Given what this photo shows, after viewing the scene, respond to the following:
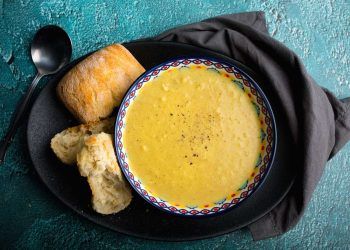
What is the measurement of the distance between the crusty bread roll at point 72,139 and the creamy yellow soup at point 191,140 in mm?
139

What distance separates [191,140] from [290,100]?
0.49 meters

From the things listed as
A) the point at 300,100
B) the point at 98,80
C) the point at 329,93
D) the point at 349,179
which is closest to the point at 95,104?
the point at 98,80

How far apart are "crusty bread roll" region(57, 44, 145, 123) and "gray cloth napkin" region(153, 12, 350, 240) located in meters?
0.27

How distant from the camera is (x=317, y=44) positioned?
2.30 m

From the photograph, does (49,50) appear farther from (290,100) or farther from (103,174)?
(290,100)

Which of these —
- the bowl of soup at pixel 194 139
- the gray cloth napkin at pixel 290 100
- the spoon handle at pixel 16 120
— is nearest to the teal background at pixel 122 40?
the spoon handle at pixel 16 120

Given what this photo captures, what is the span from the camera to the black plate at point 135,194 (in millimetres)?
1983

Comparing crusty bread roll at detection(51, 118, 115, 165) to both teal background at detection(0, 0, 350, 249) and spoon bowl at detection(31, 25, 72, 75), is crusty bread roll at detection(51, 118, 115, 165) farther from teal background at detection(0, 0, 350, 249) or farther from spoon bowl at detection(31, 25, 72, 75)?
spoon bowl at detection(31, 25, 72, 75)

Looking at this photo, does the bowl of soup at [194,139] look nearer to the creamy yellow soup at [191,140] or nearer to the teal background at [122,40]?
the creamy yellow soup at [191,140]

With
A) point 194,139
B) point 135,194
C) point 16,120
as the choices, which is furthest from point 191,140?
point 16,120

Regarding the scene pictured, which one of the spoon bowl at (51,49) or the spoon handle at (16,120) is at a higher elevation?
the spoon bowl at (51,49)

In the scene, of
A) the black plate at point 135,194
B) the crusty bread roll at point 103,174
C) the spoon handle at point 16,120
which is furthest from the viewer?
the spoon handle at point 16,120

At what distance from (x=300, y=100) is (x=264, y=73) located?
0.64ft

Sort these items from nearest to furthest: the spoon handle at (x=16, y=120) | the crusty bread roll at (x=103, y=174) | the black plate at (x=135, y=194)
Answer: the crusty bread roll at (x=103, y=174) → the black plate at (x=135, y=194) → the spoon handle at (x=16, y=120)
